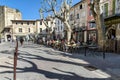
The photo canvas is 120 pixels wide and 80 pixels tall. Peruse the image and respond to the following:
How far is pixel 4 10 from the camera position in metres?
82.6

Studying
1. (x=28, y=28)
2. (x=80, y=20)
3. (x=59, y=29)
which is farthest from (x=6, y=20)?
(x=80, y=20)

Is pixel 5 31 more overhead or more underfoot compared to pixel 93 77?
more overhead

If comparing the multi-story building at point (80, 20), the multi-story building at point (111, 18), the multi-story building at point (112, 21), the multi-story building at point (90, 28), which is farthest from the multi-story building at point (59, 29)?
the multi-story building at point (111, 18)

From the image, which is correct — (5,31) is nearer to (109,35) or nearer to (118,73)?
(109,35)

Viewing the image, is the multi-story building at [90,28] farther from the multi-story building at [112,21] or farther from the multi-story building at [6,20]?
the multi-story building at [6,20]

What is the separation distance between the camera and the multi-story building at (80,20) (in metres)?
43.0

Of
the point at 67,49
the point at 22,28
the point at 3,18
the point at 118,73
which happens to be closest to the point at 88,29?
the point at 67,49

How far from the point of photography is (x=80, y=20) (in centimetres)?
4622

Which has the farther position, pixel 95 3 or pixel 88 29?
pixel 88 29

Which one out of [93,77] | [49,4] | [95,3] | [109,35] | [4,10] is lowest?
[93,77]

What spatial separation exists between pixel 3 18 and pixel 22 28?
29.3 ft

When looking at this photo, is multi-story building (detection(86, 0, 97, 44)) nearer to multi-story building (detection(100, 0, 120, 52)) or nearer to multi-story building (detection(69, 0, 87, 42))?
multi-story building (detection(69, 0, 87, 42))

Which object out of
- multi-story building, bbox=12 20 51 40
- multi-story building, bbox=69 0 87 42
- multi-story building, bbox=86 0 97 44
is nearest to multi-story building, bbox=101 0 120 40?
multi-story building, bbox=86 0 97 44

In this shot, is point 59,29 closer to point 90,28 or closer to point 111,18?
point 90,28
